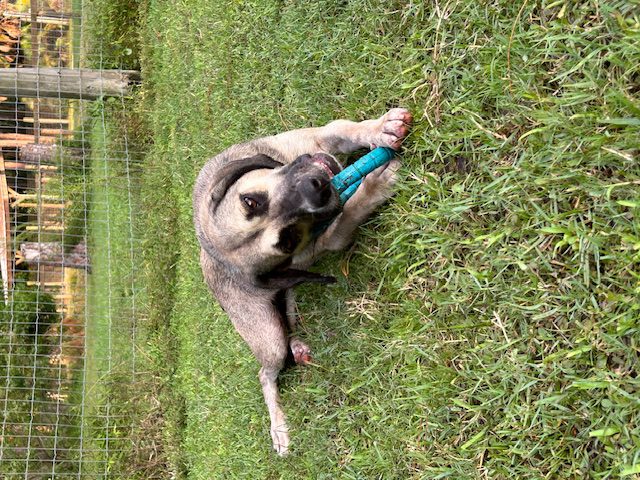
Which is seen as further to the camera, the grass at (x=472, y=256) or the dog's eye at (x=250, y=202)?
the dog's eye at (x=250, y=202)

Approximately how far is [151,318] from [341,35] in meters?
4.69

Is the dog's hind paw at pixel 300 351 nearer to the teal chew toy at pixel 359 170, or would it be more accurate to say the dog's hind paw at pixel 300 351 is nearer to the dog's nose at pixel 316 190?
the teal chew toy at pixel 359 170

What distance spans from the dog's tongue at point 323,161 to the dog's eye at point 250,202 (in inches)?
15.7

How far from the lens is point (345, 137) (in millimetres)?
3803

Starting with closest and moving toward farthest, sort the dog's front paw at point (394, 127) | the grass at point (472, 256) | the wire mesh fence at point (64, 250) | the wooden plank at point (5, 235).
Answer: the grass at point (472, 256), the dog's front paw at point (394, 127), the wire mesh fence at point (64, 250), the wooden plank at point (5, 235)

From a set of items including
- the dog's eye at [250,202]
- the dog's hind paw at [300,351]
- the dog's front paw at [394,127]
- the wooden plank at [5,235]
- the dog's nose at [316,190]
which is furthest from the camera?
the wooden plank at [5,235]

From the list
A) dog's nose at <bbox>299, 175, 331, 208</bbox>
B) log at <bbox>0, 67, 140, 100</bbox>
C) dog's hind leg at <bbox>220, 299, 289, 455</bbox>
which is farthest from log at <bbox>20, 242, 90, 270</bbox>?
dog's nose at <bbox>299, 175, 331, 208</bbox>

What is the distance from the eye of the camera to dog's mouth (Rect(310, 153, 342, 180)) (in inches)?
137

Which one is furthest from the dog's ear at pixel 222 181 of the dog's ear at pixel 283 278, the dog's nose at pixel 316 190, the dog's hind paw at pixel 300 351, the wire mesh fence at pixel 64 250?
the wire mesh fence at pixel 64 250

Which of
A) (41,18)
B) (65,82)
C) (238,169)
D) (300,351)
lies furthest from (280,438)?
(41,18)

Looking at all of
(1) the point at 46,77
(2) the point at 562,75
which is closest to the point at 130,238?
(1) the point at 46,77

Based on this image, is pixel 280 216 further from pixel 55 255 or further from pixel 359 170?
pixel 55 255

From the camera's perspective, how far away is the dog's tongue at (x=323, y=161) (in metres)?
3.49

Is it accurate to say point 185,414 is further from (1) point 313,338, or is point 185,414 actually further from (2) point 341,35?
(2) point 341,35
